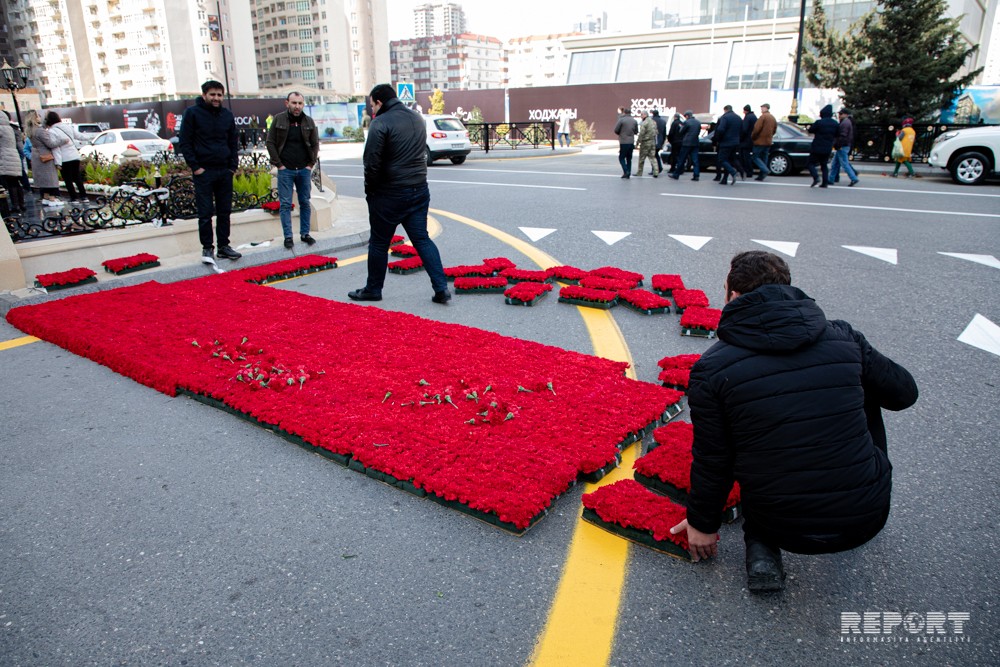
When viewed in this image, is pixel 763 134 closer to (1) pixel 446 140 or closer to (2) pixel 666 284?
(1) pixel 446 140

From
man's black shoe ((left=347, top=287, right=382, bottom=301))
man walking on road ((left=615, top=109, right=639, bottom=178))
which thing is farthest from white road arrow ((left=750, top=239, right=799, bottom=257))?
man walking on road ((left=615, top=109, right=639, bottom=178))

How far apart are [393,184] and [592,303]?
2.16 m

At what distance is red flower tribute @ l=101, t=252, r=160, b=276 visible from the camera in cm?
750


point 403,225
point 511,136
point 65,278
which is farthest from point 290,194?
point 511,136

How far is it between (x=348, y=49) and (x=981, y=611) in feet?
411

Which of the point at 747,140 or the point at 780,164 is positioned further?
the point at 780,164

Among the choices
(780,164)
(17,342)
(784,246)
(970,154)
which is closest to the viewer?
(17,342)

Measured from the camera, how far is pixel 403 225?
254 inches

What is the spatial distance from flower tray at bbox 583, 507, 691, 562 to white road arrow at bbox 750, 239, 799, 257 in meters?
6.54

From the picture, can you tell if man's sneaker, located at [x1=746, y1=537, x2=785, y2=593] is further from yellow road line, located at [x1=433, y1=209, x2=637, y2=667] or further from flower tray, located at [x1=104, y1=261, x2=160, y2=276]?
flower tray, located at [x1=104, y1=261, x2=160, y2=276]

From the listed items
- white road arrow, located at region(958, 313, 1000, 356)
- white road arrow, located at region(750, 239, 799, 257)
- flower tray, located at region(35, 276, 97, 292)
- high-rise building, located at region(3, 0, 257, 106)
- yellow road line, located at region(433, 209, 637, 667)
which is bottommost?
white road arrow, located at region(958, 313, 1000, 356)

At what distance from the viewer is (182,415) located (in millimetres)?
4125

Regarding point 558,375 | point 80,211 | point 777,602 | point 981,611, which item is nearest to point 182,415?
point 558,375

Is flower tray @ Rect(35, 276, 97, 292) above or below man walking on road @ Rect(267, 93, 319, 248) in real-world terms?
below
